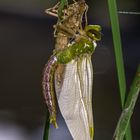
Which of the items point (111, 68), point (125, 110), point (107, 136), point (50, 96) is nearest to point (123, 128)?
point (125, 110)

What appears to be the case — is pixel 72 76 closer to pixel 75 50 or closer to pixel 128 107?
pixel 75 50

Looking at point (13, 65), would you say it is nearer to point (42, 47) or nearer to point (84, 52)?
point (42, 47)

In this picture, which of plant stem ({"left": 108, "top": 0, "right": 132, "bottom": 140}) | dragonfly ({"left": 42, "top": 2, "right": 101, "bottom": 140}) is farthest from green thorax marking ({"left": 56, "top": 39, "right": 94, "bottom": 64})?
plant stem ({"left": 108, "top": 0, "right": 132, "bottom": 140})

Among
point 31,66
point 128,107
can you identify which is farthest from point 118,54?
point 31,66

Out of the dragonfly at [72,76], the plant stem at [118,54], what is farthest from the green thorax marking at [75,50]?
the plant stem at [118,54]

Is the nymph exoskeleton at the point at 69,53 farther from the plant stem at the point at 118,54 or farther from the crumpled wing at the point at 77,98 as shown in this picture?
the plant stem at the point at 118,54

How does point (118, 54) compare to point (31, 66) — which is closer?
point (118, 54)

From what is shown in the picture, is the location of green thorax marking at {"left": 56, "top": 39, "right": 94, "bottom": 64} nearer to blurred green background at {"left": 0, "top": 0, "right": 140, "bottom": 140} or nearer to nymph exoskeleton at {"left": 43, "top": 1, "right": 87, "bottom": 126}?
nymph exoskeleton at {"left": 43, "top": 1, "right": 87, "bottom": 126}

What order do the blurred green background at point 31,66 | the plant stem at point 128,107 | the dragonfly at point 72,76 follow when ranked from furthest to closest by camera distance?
1. the blurred green background at point 31,66
2. the dragonfly at point 72,76
3. the plant stem at point 128,107
